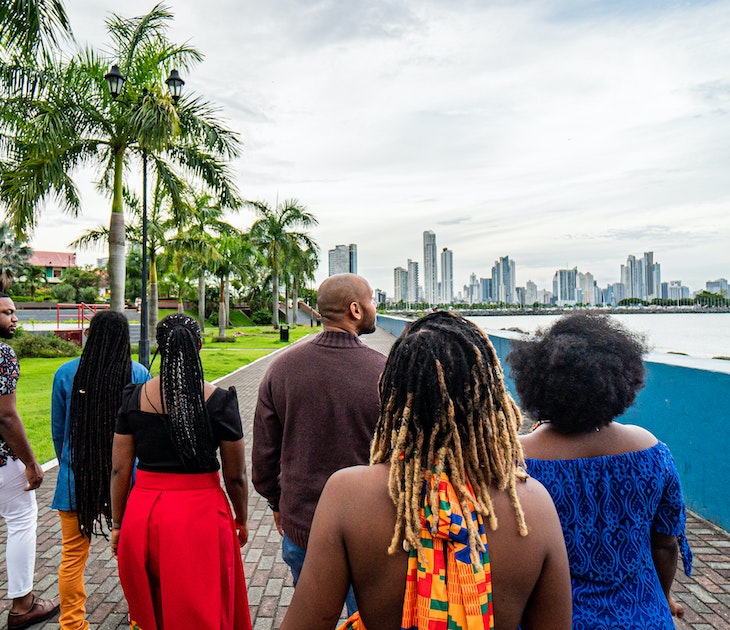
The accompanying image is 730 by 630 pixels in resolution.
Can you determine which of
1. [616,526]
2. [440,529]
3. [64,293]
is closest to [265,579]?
[616,526]

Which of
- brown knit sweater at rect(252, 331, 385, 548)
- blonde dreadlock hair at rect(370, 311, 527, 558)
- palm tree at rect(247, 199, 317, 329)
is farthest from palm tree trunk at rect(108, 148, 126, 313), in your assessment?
palm tree at rect(247, 199, 317, 329)

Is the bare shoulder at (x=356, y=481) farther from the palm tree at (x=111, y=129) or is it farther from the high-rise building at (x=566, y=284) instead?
the high-rise building at (x=566, y=284)

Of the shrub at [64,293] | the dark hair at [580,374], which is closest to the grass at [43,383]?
the dark hair at [580,374]

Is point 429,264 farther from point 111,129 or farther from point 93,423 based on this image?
point 93,423

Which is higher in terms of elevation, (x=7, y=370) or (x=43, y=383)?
(x=7, y=370)

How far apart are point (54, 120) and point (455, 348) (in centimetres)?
1330

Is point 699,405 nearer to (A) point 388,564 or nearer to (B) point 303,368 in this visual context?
(B) point 303,368

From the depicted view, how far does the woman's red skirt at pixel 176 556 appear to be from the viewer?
2.41 meters

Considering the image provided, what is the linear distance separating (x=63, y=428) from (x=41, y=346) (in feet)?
61.8

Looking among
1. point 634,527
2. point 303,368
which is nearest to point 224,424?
point 303,368

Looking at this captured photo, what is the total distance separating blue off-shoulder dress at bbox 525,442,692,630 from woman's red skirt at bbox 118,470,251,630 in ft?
4.93

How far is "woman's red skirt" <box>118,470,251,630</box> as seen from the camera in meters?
2.41

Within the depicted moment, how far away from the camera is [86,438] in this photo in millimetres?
3229

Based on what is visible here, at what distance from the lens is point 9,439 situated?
126 inches
